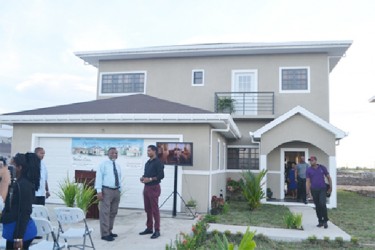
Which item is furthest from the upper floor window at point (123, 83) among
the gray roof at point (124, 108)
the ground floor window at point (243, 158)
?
the ground floor window at point (243, 158)

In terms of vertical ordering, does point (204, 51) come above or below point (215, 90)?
above

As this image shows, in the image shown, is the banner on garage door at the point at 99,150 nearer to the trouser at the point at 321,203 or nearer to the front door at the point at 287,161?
the trouser at the point at 321,203

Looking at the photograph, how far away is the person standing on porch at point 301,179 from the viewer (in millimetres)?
15281

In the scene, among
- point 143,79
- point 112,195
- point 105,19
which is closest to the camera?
point 112,195

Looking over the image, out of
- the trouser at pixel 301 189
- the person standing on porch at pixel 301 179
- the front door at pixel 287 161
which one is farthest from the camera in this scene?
the front door at pixel 287 161

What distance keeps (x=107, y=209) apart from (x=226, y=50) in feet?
39.7

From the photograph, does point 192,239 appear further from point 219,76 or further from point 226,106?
point 219,76

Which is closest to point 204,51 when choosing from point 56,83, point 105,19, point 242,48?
point 242,48

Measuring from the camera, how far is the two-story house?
39.5 feet

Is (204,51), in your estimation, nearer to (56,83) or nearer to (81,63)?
(81,63)

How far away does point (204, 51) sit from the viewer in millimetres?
18188

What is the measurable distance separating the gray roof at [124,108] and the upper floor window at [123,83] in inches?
193

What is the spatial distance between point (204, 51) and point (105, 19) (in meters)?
4.97

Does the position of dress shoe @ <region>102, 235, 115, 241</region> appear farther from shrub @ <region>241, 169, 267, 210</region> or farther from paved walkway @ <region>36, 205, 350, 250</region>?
shrub @ <region>241, 169, 267, 210</region>
